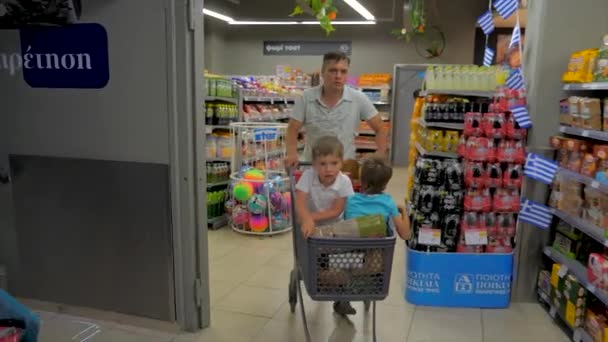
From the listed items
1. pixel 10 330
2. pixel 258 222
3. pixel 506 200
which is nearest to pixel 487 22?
pixel 506 200

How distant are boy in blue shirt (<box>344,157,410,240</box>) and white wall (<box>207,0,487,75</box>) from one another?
9.69 metres

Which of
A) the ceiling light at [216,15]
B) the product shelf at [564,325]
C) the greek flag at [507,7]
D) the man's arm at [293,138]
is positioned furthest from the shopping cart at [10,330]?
the ceiling light at [216,15]

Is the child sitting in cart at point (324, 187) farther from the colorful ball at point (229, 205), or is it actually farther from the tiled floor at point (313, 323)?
the colorful ball at point (229, 205)

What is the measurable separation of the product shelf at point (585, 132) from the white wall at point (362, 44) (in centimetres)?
856

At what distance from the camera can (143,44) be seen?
8.89 feet

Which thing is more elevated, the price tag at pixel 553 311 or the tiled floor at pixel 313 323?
the price tag at pixel 553 311

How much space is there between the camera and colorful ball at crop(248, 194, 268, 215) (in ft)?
16.9

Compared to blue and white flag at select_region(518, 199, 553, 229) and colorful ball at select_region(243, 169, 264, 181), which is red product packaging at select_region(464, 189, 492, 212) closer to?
blue and white flag at select_region(518, 199, 553, 229)

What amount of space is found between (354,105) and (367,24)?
9.10 metres

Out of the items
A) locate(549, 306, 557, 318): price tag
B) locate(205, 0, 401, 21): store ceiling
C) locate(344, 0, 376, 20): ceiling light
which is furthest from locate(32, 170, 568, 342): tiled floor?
locate(205, 0, 401, 21): store ceiling

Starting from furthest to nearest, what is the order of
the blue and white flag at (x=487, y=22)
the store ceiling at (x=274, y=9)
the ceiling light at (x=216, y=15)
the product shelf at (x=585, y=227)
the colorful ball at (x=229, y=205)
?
the store ceiling at (x=274, y=9) < the ceiling light at (x=216, y=15) < the colorful ball at (x=229, y=205) < the blue and white flag at (x=487, y=22) < the product shelf at (x=585, y=227)

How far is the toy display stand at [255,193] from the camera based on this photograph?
205 inches

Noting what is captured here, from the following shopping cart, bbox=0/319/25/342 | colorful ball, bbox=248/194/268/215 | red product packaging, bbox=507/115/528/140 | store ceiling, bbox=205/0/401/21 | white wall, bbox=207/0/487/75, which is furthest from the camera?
store ceiling, bbox=205/0/401/21

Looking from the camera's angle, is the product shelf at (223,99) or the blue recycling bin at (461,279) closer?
the blue recycling bin at (461,279)
